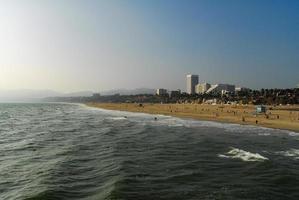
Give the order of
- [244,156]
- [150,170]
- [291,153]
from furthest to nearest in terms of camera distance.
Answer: [291,153] < [244,156] < [150,170]

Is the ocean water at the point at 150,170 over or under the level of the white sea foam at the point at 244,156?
under

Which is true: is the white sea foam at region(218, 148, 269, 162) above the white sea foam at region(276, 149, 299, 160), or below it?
above

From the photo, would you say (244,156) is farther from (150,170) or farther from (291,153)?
(150,170)

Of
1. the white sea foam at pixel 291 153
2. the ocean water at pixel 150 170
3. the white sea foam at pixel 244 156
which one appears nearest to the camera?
the ocean water at pixel 150 170

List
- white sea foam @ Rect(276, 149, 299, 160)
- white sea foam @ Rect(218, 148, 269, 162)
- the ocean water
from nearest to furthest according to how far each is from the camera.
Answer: the ocean water
white sea foam @ Rect(218, 148, 269, 162)
white sea foam @ Rect(276, 149, 299, 160)

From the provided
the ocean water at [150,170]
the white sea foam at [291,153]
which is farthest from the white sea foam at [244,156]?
the white sea foam at [291,153]

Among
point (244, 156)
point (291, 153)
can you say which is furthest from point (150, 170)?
point (291, 153)

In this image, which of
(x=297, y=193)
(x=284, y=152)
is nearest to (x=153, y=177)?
(x=297, y=193)

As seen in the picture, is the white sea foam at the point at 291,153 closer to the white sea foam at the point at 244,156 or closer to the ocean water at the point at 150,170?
the ocean water at the point at 150,170

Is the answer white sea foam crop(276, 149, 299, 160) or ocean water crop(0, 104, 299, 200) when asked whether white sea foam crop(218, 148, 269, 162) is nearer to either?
ocean water crop(0, 104, 299, 200)

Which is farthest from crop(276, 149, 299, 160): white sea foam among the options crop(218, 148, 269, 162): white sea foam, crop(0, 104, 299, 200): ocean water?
crop(218, 148, 269, 162): white sea foam

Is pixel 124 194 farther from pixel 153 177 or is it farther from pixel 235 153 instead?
pixel 235 153

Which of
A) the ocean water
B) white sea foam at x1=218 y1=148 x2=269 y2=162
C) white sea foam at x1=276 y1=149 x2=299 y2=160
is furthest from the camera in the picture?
white sea foam at x1=276 y1=149 x2=299 y2=160
